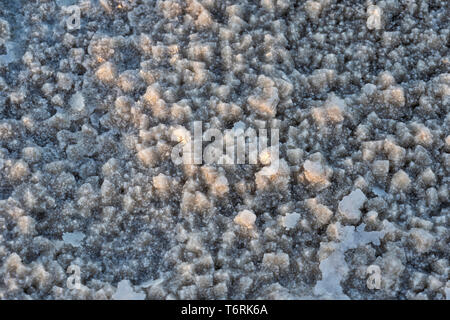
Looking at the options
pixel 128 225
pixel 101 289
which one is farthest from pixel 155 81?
pixel 101 289

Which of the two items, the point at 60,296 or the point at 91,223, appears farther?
the point at 91,223

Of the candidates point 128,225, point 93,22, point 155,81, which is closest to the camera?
point 128,225

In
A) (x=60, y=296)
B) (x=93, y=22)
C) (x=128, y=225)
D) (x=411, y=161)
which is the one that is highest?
(x=93, y=22)

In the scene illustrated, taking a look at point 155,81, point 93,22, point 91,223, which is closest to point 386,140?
point 155,81

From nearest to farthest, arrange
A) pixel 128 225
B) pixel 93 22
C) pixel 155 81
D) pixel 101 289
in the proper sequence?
pixel 101 289 → pixel 128 225 → pixel 155 81 → pixel 93 22

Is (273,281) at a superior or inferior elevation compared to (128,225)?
inferior

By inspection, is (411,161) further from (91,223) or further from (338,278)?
(91,223)

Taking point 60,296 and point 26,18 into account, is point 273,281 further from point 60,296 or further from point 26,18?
point 26,18
